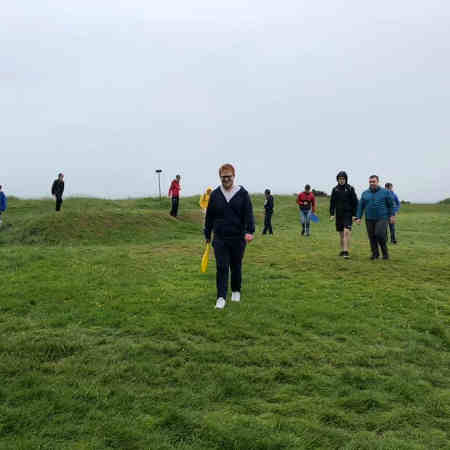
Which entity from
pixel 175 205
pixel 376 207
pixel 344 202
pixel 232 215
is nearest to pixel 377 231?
pixel 376 207

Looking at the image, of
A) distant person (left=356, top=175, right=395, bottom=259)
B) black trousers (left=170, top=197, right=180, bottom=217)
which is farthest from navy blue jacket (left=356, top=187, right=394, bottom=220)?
black trousers (left=170, top=197, right=180, bottom=217)

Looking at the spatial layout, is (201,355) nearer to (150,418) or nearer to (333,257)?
(150,418)

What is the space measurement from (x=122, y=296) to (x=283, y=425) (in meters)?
5.19

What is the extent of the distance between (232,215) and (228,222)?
149mm

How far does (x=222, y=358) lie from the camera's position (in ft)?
19.9

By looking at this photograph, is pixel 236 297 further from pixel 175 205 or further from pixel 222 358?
pixel 175 205

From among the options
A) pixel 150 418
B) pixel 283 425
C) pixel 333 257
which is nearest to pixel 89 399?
pixel 150 418

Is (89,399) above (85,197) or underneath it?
underneath

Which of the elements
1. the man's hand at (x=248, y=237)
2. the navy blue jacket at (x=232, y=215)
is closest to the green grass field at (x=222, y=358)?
the man's hand at (x=248, y=237)

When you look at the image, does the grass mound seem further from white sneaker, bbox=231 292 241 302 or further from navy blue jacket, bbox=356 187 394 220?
white sneaker, bbox=231 292 241 302

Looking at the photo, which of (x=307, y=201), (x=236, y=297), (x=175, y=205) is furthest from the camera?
(x=175, y=205)

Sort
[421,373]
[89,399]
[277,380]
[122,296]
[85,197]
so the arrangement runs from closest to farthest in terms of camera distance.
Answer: [89,399]
[277,380]
[421,373]
[122,296]
[85,197]

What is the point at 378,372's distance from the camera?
230 inches

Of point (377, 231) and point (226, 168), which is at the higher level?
point (226, 168)
